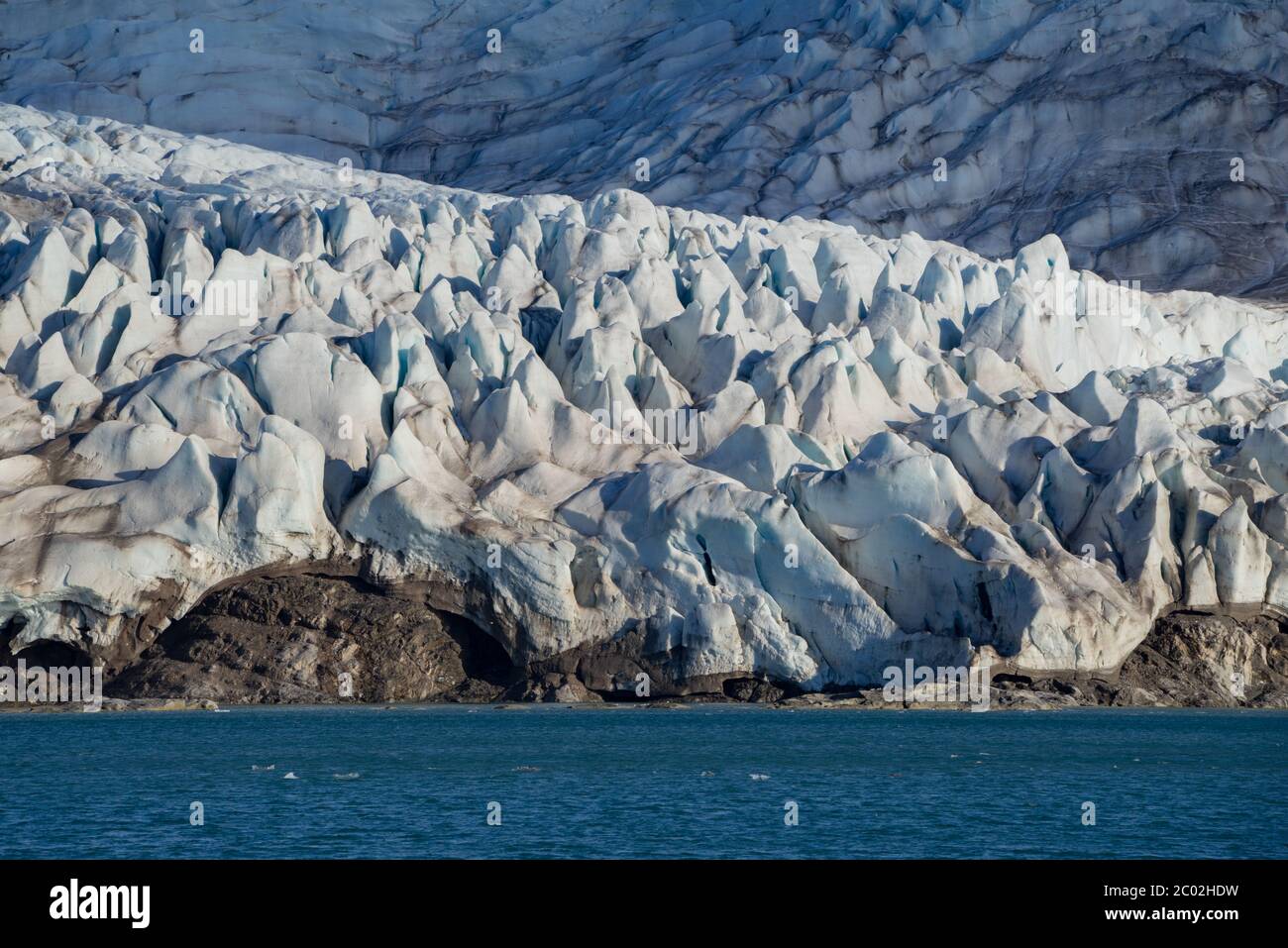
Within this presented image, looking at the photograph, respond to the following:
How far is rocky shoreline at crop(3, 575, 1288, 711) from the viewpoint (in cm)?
4919

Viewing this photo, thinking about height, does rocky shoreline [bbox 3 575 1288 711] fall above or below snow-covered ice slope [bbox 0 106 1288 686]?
below

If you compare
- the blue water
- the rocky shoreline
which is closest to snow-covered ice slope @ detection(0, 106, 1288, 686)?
the rocky shoreline

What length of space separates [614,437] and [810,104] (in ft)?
140

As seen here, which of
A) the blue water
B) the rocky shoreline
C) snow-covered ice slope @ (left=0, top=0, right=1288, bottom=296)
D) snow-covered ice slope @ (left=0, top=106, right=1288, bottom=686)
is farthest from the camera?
snow-covered ice slope @ (left=0, top=0, right=1288, bottom=296)

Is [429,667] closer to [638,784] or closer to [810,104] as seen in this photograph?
[638,784]

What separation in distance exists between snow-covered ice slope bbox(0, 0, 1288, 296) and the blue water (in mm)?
41620

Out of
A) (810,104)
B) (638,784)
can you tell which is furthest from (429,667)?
(810,104)

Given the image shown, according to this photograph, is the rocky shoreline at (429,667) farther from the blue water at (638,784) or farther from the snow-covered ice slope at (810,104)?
the snow-covered ice slope at (810,104)

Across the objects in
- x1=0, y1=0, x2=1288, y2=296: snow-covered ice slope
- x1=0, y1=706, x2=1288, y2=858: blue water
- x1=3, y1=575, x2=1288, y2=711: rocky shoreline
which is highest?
x1=0, y1=0, x2=1288, y2=296: snow-covered ice slope

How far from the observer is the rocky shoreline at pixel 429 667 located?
49.2 m

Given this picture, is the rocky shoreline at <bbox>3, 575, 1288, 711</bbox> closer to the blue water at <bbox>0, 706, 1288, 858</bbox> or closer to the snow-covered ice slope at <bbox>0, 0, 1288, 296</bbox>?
the blue water at <bbox>0, 706, 1288, 858</bbox>

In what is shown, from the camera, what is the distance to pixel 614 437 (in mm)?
54719
